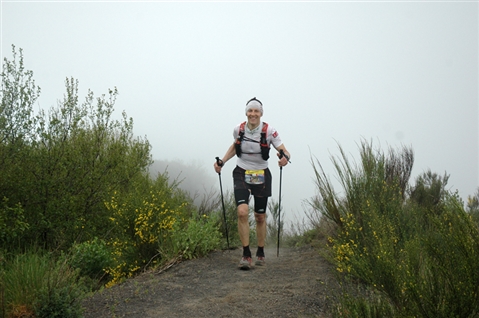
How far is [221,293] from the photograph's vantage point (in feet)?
19.1

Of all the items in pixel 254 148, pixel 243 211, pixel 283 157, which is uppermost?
pixel 254 148

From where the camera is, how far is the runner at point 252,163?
7312mm

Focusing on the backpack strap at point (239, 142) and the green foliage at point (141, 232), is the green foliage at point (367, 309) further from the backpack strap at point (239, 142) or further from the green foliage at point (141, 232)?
the green foliage at point (141, 232)

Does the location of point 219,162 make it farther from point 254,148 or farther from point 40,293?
point 40,293

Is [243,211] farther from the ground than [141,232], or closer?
farther from the ground

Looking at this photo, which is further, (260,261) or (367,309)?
(260,261)

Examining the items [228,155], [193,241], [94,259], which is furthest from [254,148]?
[94,259]

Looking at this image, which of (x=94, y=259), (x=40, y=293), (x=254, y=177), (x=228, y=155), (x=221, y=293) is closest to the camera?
(x=40, y=293)

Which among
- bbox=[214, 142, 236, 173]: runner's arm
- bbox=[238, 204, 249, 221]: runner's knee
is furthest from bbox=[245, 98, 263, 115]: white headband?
bbox=[238, 204, 249, 221]: runner's knee

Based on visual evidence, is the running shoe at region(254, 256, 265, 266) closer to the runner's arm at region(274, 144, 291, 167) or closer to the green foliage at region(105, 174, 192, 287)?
the green foliage at region(105, 174, 192, 287)

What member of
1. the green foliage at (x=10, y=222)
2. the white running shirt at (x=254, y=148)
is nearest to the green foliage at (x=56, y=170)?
the green foliage at (x=10, y=222)

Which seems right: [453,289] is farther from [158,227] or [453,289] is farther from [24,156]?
[24,156]

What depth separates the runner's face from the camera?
24.7 ft

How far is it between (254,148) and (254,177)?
46 centimetres
